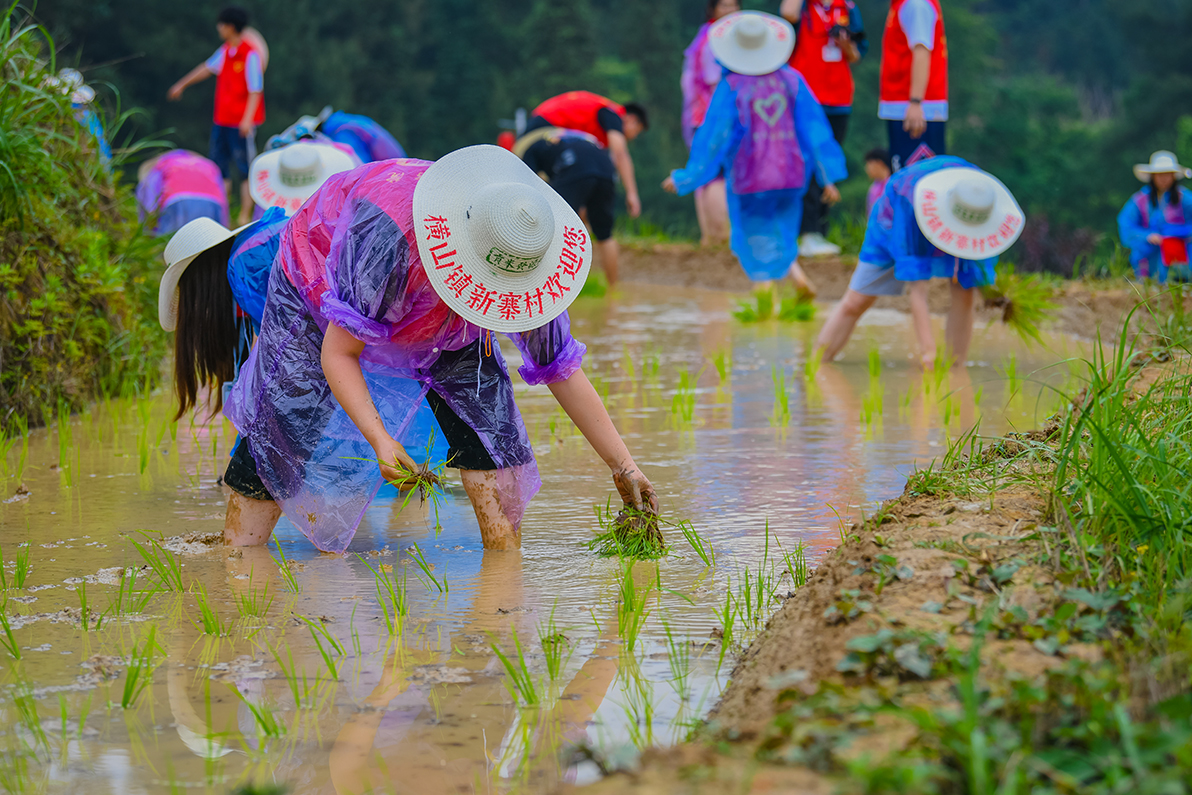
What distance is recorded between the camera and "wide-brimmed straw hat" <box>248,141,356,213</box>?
218 inches

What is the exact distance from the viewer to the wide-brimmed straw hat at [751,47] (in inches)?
298

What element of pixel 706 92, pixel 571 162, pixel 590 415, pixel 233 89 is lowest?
pixel 590 415

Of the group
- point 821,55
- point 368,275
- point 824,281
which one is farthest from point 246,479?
point 824,281

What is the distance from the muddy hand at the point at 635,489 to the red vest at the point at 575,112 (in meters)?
5.95

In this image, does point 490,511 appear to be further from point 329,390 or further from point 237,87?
point 237,87

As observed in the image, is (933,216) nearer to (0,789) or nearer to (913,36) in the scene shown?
(913,36)

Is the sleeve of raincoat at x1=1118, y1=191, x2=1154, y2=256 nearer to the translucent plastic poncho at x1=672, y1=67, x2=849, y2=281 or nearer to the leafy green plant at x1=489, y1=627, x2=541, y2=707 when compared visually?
the translucent plastic poncho at x1=672, y1=67, x2=849, y2=281

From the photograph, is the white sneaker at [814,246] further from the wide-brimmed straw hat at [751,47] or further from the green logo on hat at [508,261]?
the green logo on hat at [508,261]

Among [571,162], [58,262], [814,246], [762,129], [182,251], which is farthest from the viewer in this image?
[814,246]

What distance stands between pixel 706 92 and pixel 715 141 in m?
2.68

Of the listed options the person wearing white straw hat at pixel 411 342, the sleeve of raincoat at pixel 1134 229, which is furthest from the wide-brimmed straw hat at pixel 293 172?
the sleeve of raincoat at pixel 1134 229

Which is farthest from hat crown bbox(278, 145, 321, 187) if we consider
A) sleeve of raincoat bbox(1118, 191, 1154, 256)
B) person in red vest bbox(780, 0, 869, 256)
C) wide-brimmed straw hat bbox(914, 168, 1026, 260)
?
sleeve of raincoat bbox(1118, 191, 1154, 256)

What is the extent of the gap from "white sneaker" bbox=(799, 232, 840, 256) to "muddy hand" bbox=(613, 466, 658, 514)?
6.50 m

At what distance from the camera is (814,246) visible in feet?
31.2
